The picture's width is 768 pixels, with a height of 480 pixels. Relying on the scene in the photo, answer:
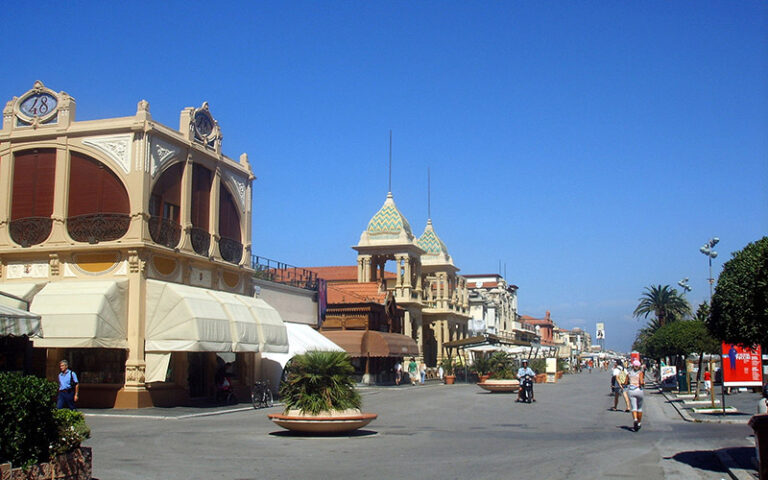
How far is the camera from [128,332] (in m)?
25.5

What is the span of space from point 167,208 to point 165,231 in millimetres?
1141

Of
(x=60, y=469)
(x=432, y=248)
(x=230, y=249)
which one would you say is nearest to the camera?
(x=60, y=469)

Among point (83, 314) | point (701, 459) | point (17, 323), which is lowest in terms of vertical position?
point (701, 459)

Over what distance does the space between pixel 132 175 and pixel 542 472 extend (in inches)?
730

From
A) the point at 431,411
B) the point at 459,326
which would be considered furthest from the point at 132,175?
the point at 459,326

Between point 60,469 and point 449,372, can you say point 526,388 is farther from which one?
point 449,372

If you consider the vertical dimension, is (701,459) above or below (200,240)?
below

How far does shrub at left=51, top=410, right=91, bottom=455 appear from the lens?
31.7 ft

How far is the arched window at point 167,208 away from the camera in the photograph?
26.6 meters

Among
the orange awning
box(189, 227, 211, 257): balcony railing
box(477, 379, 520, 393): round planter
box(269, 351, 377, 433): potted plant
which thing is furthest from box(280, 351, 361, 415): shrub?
the orange awning

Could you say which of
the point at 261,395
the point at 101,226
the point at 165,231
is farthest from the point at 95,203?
the point at 261,395

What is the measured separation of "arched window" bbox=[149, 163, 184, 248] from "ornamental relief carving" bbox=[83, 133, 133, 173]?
1245 millimetres

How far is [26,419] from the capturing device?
9.10 metres

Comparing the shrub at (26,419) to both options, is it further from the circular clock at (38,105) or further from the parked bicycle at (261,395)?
the circular clock at (38,105)
